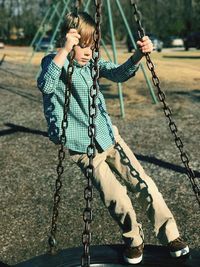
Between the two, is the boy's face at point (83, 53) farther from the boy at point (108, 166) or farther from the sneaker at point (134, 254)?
the sneaker at point (134, 254)

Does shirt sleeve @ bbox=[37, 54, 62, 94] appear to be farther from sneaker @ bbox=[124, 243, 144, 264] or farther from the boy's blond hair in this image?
sneaker @ bbox=[124, 243, 144, 264]

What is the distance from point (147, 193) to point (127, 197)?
125mm

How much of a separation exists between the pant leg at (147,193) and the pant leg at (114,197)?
8 cm

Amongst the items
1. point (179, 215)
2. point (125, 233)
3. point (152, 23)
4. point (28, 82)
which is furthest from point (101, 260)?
point (152, 23)

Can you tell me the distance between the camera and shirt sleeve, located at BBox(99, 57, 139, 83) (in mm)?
→ 2917

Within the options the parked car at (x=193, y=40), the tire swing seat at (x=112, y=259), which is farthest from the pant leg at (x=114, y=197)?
the parked car at (x=193, y=40)

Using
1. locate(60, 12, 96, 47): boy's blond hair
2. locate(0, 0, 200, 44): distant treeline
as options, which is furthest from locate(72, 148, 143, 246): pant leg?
locate(0, 0, 200, 44): distant treeline

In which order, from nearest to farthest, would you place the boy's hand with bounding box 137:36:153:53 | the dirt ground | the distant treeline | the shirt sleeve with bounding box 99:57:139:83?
the boy's hand with bounding box 137:36:153:53 < the shirt sleeve with bounding box 99:57:139:83 < the dirt ground < the distant treeline

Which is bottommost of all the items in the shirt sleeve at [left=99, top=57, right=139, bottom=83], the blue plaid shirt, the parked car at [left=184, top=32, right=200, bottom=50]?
the parked car at [left=184, top=32, right=200, bottom=50]

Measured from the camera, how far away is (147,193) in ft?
9.09

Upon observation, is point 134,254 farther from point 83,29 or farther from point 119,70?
point 83,29

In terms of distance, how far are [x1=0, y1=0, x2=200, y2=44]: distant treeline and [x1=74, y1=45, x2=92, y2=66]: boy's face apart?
41.9 metres

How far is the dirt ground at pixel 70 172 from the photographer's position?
373cm

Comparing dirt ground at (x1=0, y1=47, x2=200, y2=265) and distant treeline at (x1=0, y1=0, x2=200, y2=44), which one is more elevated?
dirt ground at (x1=0, y1=47, x2=200, y2=265)
